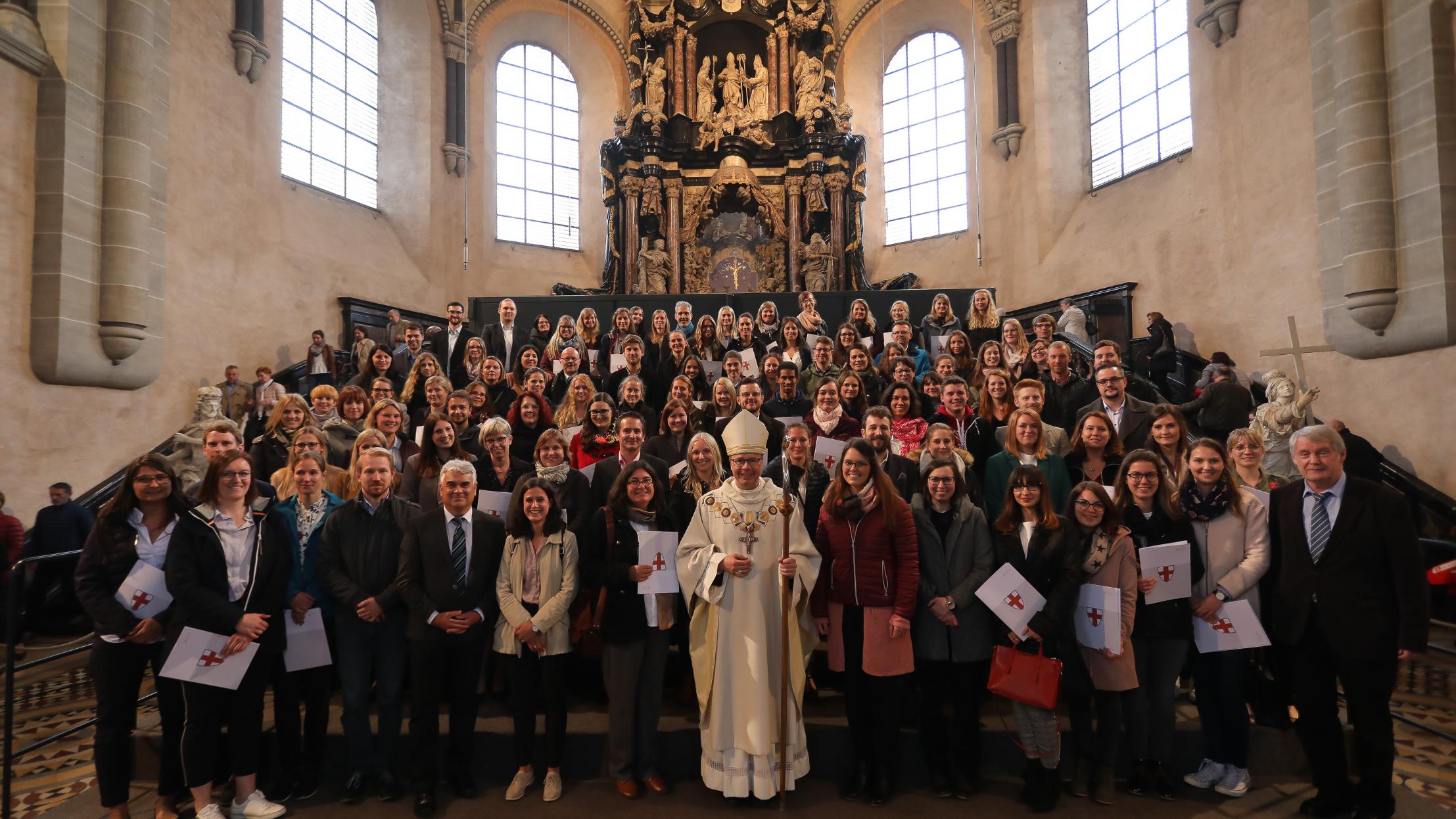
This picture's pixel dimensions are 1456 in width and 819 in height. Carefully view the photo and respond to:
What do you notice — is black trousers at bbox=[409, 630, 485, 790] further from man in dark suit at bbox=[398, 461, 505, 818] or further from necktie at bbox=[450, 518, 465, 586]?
necktie at bbox=[450, 518, 465, 586]

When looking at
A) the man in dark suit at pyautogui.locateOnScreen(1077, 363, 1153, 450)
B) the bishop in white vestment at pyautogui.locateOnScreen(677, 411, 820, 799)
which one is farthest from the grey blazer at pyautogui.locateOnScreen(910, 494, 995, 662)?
the man in dark suit at pyautogui.locateOnScreen(1077, 363, 1153, 450)

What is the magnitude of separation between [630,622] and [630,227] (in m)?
14.1

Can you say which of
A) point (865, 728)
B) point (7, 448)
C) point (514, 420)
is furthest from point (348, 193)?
point (865, 728)

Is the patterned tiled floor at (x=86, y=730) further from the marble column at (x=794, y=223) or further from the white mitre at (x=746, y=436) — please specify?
the marble column at (x=794, y=223)

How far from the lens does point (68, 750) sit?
16.7 feet

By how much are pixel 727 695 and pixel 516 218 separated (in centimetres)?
1616

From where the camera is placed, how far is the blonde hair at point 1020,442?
16.3 ft

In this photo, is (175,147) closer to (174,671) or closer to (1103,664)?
(174,671)

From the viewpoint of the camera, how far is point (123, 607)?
3.88m

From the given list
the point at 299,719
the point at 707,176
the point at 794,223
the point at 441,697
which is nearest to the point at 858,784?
the point at 441,697

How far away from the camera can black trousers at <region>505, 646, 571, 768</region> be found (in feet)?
14.5

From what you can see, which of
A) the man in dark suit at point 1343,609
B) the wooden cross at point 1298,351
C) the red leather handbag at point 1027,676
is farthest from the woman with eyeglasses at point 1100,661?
the wooden cross at point 1298,351

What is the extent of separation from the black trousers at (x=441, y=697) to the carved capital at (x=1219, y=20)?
13.5m

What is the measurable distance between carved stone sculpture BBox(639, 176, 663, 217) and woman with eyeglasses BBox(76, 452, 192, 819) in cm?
1405
